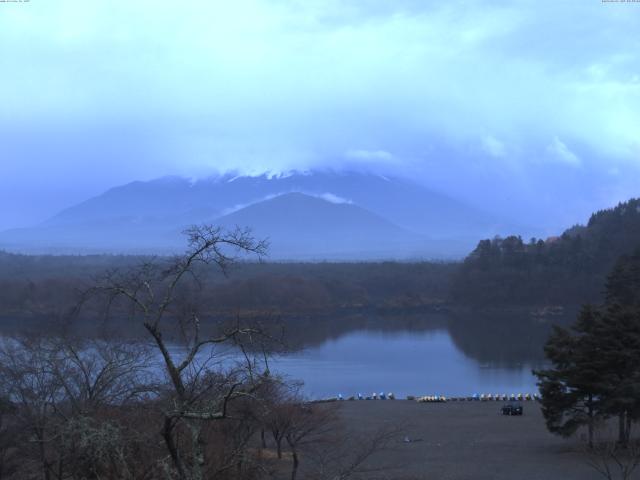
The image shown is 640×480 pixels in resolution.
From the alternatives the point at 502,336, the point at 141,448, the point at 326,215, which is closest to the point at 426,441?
the point at 141,448

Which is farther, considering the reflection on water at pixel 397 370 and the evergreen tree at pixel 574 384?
→ the reflection on water at pixel 397 370

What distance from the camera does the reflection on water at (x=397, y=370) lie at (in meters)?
23.4

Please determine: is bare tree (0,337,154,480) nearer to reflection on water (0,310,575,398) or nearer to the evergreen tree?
reflection on water (0,310,575,398)

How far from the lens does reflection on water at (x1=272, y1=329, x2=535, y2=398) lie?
2339cm

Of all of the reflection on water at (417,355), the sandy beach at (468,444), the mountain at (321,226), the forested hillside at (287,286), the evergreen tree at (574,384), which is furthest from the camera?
the mountain at (321,226)

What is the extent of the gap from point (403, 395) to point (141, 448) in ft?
58.6

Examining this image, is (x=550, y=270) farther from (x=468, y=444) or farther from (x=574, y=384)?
(x=574, y=384)

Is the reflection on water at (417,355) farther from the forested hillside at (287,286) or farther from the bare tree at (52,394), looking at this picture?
the bare tree at (52,394)

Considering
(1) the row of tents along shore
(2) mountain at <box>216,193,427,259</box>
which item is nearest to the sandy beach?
(1) the row of tents along shore

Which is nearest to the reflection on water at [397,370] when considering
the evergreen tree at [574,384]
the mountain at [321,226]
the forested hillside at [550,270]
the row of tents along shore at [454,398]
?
the row of tents along shore at [454,398]

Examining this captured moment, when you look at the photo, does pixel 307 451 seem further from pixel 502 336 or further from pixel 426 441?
pixel 502 336

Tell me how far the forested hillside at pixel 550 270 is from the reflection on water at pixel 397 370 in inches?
787

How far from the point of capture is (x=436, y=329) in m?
41.2

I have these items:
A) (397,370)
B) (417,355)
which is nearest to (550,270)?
(417,355)
